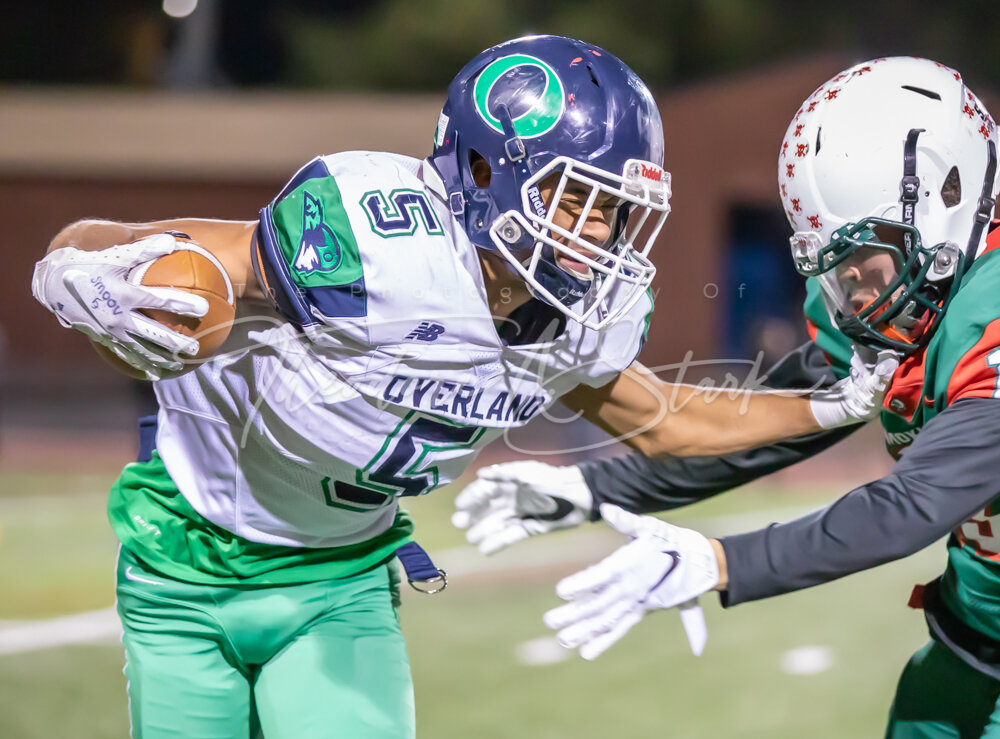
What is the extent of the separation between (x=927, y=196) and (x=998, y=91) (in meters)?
12.2

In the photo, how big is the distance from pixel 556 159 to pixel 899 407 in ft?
2.51

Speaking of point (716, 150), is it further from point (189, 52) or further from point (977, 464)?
point (977, 464)

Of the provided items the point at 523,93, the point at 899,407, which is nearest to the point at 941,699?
the point at 899,407

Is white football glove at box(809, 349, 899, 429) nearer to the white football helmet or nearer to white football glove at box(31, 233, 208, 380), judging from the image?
the white football helmet

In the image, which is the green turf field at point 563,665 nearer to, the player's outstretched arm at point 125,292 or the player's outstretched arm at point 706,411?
the player's outstretched arm at point 706,411

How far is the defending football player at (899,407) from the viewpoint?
1.48 metres

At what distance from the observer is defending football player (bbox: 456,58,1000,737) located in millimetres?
1483

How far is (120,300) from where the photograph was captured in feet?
4.87

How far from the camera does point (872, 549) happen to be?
1.47 metres

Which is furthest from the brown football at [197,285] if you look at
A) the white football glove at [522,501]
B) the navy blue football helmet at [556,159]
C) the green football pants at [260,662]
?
the white football glove at [522,501]

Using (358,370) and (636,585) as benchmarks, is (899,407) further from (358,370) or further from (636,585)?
(358,370)

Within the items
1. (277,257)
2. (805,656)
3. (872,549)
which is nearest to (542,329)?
(277,257)

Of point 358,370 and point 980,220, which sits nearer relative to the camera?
point 358,370

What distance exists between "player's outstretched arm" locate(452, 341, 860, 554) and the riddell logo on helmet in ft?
2.06
